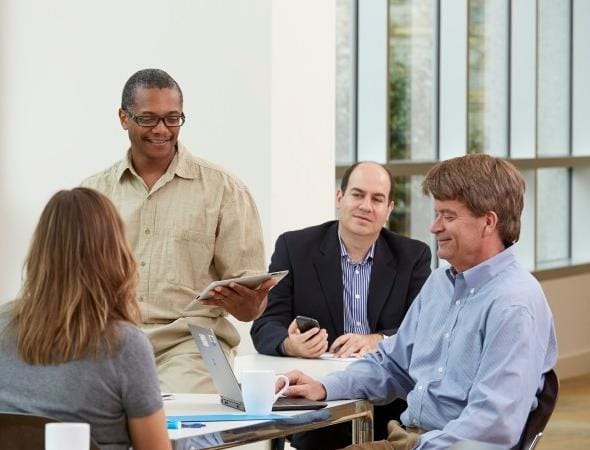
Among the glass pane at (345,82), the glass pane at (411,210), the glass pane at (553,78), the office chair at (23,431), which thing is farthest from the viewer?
the glass pane at (553,78)

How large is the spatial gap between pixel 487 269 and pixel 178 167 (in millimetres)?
1344

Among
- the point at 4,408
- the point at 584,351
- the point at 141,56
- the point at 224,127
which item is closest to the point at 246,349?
the point at 224,127

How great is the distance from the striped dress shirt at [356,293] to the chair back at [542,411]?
1.65 metres

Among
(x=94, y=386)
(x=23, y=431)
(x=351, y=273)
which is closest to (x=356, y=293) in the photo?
(x=351, y=273)

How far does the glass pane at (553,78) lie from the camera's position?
401 inches

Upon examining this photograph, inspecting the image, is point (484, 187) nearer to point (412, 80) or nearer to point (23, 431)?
point (23, 431)

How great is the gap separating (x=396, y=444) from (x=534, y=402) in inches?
15.1

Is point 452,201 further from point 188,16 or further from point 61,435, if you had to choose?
point 188,16

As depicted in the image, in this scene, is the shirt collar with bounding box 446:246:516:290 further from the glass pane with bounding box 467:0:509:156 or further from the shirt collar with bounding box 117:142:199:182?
the glass pane with bounding box 467:0:509:156

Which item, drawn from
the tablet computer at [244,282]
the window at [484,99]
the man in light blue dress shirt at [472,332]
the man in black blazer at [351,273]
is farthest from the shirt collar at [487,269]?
the window at [484,99]

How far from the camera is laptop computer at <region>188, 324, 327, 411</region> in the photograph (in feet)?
10.5

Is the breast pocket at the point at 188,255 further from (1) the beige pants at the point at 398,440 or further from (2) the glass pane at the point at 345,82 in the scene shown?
(2) the glass pane at the point at 345,82

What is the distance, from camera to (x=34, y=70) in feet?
21.9

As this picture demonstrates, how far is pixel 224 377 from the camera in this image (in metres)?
3.26
